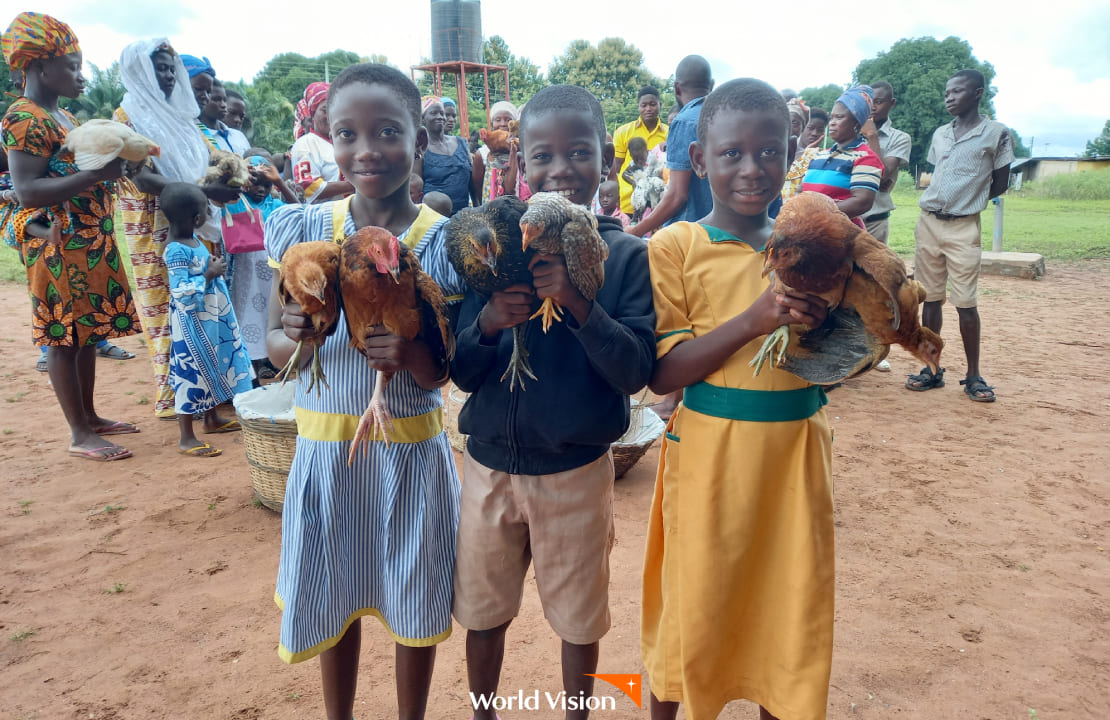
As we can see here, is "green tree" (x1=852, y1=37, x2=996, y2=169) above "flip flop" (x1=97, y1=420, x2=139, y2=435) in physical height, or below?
above

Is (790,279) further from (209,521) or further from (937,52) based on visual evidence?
(937,52)

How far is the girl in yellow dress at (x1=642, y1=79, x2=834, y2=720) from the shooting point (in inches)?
78.0

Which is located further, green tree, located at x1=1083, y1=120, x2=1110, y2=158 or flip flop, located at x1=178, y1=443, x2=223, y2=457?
green tree, located at x1=1083, y1=120, x2=1110, y2=158

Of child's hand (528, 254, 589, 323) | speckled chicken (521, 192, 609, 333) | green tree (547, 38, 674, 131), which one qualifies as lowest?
child's hand (528, 254, 589, 323)

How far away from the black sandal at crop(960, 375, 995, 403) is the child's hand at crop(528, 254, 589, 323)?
607cm

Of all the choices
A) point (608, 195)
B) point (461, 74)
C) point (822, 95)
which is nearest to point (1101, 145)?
point (822, 95)

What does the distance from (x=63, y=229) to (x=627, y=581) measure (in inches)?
178

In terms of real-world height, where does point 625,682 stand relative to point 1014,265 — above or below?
below

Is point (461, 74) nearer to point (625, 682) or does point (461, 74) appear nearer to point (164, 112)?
point (164, 112)

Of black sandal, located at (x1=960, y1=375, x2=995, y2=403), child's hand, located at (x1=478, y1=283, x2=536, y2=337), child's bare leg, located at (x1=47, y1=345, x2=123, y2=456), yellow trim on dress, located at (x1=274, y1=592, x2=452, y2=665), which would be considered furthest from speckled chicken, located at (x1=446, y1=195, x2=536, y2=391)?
black sandal, located at (x1=960, y1=375, x2=995, y2=403)

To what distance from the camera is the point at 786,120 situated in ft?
6.69

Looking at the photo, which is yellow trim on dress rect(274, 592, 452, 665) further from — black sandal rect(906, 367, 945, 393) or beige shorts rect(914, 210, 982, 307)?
black sandal rect(906, 367, 945, 393)

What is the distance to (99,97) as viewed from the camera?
27.6 metres

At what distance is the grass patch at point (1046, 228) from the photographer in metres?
15.6
